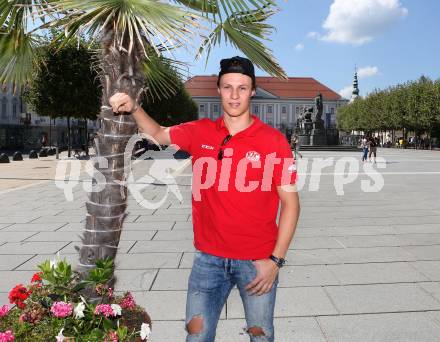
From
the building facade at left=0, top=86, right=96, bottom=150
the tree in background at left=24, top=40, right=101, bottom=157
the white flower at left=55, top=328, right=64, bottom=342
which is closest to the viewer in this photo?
the white flower at left=55, top=328, right=64, bottom=342

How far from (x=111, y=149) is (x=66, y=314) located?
2.77ft

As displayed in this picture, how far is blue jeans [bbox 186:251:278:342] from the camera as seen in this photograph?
2219mm

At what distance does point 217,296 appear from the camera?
2.28 m

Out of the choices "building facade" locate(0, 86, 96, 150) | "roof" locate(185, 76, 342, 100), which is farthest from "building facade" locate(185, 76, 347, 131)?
"building facade" locate(0, 86, 96, 150)

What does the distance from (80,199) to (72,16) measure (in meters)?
8.97

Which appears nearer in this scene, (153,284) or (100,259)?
(100,259)

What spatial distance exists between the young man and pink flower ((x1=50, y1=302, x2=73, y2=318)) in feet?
1.92

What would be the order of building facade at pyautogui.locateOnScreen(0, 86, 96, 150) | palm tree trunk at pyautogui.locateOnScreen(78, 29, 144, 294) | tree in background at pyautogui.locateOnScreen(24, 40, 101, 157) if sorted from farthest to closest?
building facade at pyautogui.locateOnScreen(0, 86, 96, 150) < tree in background at pyautogui.locateOnScreen(24, 40, 101, 157) < palm tree trunk at pyautogui.locateOnScreen(78, 29, 144, 294)

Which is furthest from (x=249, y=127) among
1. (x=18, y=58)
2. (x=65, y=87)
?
(x=65, y=87)

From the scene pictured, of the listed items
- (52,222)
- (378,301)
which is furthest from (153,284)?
(52,222)

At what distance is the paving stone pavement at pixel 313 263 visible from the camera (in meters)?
3.61

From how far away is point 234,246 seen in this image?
2188mm

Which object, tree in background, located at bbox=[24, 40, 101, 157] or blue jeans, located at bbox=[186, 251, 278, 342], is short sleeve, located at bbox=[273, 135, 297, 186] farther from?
tree in background, located at bbox=[24, 40, 101, 157]

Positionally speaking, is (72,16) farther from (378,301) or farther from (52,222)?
(52,222)
